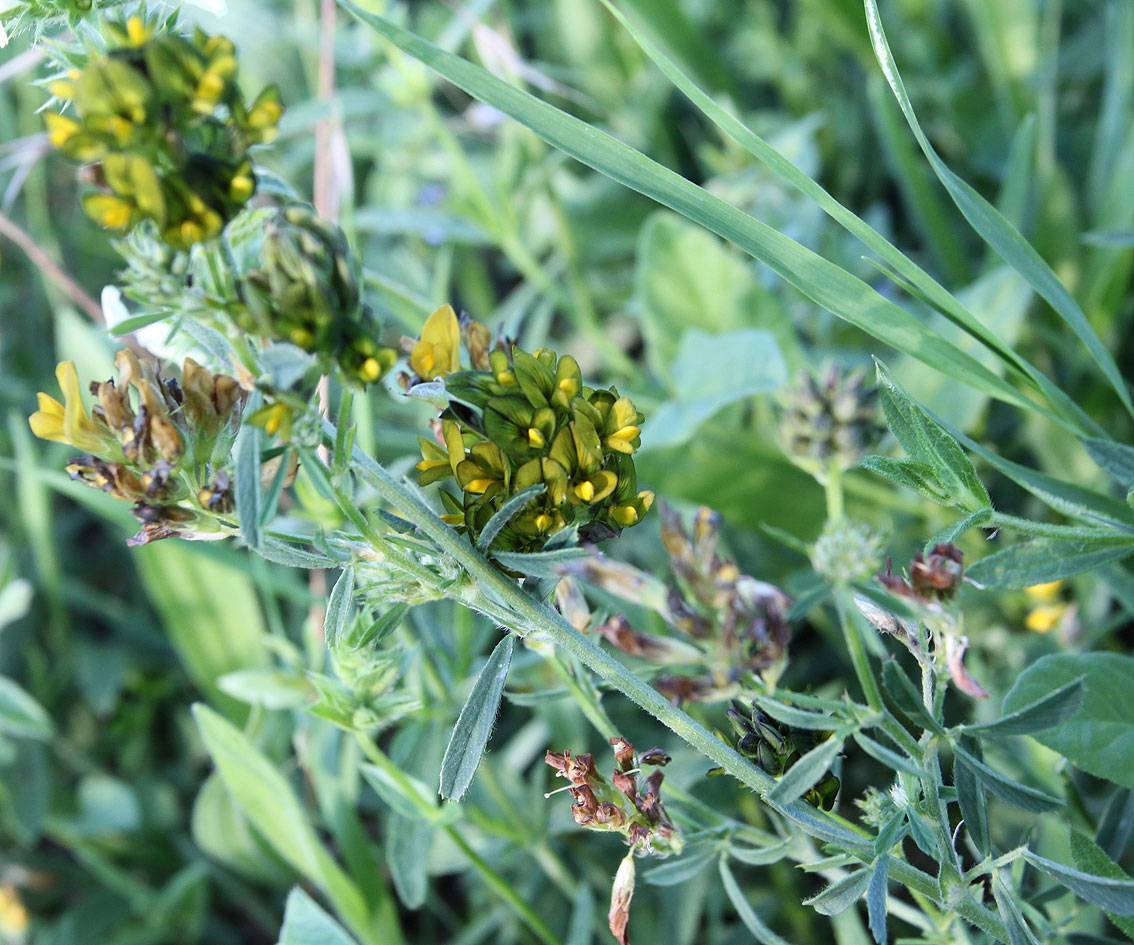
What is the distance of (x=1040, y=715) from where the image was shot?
0.80 metres

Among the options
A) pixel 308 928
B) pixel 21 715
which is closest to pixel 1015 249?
pixel 308 928

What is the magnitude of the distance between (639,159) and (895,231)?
5.45 ft

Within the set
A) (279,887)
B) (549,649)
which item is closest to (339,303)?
(549,649)

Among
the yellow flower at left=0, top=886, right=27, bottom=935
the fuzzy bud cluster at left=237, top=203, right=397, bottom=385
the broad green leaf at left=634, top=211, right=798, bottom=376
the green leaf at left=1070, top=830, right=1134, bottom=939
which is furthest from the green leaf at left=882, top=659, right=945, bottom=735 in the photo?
the yellow flower at left=0, top=886, right=27, bottom=935

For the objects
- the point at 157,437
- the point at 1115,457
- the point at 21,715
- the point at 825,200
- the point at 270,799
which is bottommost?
the point at 21,715

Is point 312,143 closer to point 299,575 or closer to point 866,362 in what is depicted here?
point 299,575

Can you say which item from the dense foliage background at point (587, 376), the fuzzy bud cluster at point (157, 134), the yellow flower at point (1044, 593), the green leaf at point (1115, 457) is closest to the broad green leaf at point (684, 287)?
the dense foliage background at point (587, 376)

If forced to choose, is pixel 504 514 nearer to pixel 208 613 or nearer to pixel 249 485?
pixel 249 485

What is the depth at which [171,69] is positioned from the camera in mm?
684

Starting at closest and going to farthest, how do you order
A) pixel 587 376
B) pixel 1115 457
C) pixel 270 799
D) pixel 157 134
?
pixel 157 134
pixel 1115 457
pixel 270 799
pixel 587 376

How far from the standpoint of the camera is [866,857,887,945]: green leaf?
780 mm

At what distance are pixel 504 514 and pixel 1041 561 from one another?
1.69 feet

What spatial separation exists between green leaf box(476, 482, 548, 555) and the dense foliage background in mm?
217

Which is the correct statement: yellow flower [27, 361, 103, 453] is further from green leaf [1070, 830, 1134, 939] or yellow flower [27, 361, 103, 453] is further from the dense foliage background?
green leaf [1070, 830, 1134, 939]
